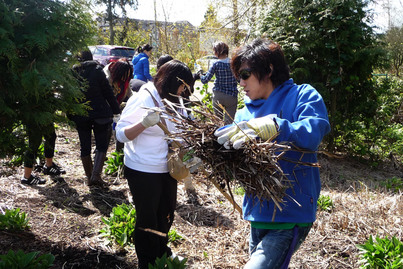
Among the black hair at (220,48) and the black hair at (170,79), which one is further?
the black hair at (220,48)

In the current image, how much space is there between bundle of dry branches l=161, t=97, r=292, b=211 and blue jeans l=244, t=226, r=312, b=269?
17 centimetres

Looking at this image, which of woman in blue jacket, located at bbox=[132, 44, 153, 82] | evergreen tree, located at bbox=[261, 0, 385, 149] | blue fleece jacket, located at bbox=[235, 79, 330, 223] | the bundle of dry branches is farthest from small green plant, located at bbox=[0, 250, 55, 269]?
evergreen tree, located at bbox=[261, 0, 385, 149]

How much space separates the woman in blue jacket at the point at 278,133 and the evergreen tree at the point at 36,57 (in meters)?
1.34

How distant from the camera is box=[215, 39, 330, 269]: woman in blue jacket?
1.81m

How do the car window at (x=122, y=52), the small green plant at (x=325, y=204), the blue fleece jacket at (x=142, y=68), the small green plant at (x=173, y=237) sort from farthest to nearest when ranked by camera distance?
the car window at (x=122, y=52), the blue fleece jacket at (x=142, y=68), the small green plant at (x=325, y=204), the small green plant at (x=173, y=237)

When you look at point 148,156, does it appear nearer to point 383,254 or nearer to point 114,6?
point 383,254

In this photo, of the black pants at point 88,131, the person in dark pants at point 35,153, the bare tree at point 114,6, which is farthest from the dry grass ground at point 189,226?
the bare tree at point 114,6

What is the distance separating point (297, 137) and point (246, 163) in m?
0.28

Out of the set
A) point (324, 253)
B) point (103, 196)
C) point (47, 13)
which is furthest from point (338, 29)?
point (47, 13)

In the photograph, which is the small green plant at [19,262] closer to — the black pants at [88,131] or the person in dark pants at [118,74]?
the black pants at [88,131]

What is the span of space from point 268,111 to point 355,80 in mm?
5172

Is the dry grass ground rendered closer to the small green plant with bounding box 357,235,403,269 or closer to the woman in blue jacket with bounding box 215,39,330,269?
the small green plant with bounding box 357,235,403,269

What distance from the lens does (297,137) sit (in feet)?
5.92

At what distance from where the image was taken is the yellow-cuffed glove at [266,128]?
5.86 ft
